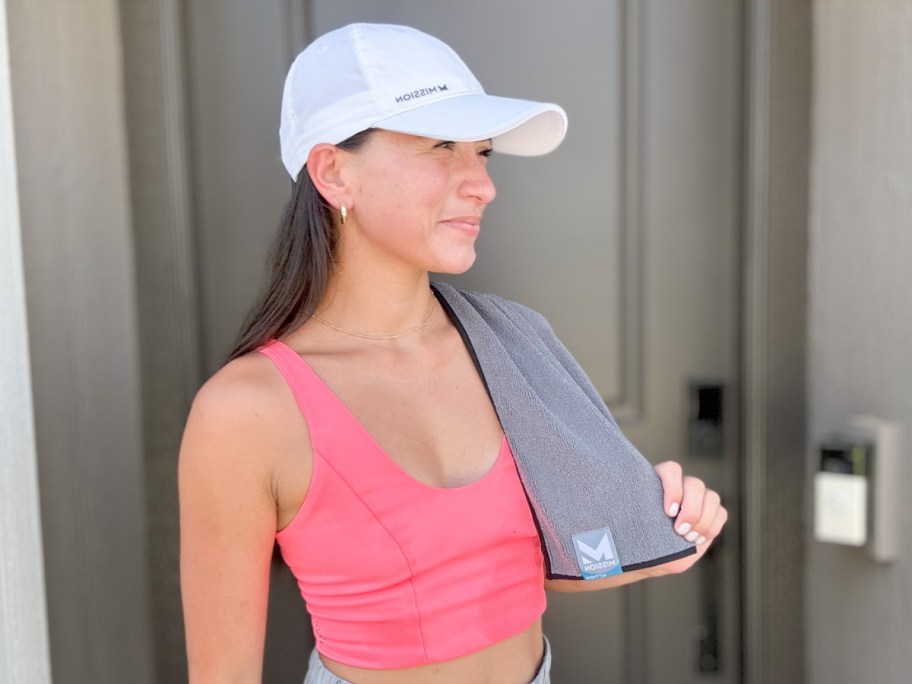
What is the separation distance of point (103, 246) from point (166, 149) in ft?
0.67

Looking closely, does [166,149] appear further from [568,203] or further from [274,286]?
[568,203]

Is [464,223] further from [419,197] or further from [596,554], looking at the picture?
[596,554]

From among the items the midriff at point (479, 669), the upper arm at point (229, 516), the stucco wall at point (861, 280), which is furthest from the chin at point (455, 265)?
the stucco wall at point (861, 280)

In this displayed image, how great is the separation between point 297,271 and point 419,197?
22 centimetres

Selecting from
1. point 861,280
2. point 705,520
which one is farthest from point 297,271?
point 861,280

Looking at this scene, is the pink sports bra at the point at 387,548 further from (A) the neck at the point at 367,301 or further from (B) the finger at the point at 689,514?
(B) the finger at the point at 689,514

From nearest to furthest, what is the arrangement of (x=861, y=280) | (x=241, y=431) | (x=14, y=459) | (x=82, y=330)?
(x=241, y=431) < (x=14, y=459) < (x=82, y=330) < (x=861, y=280)

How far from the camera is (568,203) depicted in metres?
1.76

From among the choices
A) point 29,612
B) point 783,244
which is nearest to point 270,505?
point 29,612

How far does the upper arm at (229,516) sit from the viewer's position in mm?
1065

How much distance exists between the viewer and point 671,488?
1235mm

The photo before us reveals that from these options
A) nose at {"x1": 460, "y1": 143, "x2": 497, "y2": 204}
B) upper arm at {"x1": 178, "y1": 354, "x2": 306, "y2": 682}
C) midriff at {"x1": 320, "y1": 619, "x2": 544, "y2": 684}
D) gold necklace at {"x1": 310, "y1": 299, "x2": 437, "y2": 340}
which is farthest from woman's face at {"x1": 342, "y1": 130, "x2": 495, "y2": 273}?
midriff at {"x1": 320, "y1": 619, "x2": 544, "y2": 684}

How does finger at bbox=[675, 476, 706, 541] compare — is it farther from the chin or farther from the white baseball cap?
the white baseball cap

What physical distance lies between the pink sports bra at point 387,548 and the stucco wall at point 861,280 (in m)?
0.91
